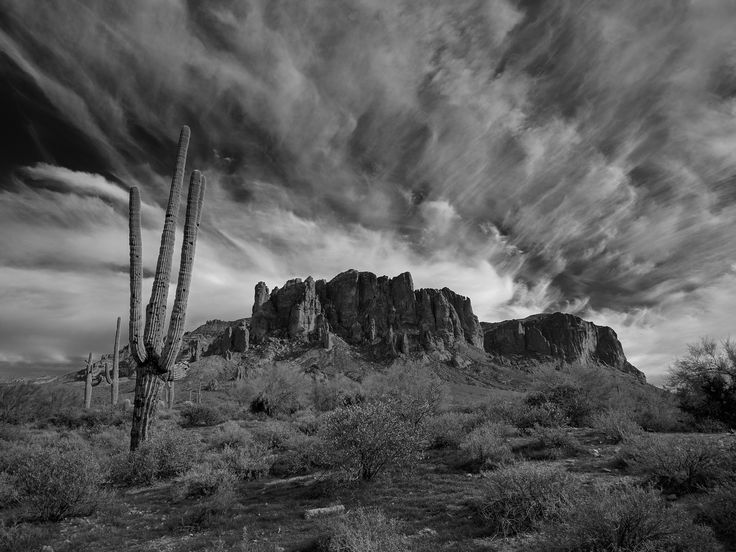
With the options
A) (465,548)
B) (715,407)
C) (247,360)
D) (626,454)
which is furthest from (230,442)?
(247,360)

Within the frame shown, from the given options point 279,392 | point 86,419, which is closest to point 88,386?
point 86,419

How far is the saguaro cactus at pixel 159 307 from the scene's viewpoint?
45.9 feet

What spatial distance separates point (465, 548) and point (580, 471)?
6179mm

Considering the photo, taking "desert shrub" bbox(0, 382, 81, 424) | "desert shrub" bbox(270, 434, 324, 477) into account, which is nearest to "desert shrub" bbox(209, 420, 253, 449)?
"desert shrub" bbox(270, 434, 324, 477)

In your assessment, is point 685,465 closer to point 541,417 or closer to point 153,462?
point 541,417

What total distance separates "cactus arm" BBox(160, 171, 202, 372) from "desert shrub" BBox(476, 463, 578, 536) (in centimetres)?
1138

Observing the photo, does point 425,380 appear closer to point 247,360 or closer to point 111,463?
point 111,463

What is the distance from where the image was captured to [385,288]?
536 ft

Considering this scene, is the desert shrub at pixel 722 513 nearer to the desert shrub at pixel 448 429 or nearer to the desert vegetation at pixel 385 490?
the desert vegetation at pixel 385 490

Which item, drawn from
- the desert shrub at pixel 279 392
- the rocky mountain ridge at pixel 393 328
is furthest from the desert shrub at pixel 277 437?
the rocky mountain ridge at pixel 393 328

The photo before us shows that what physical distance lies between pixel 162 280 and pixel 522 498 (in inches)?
533

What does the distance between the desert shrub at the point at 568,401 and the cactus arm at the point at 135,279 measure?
60.1 feet

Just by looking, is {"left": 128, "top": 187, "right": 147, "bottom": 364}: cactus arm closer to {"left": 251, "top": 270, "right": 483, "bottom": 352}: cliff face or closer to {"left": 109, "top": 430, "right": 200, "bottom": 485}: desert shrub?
{"left": 109, "top": 430, "right": 200, "bottom": 485}: desert shrub

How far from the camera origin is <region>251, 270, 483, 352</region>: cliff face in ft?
451
